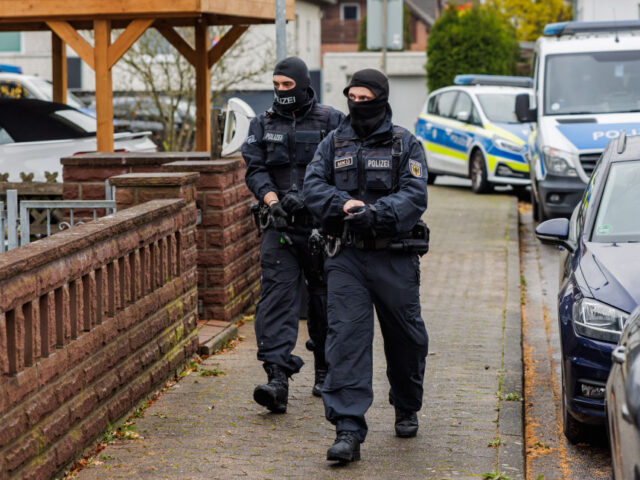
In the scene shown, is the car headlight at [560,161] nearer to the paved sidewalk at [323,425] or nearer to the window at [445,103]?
the paved sidewalk at [323,425]

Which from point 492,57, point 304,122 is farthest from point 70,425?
point 492,57

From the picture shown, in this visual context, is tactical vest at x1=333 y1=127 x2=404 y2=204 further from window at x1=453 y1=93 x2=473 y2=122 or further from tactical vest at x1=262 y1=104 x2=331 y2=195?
window at x1=453 y1=93 x2=473 y2=122

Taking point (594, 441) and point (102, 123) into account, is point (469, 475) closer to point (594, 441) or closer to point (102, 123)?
point (594, 441)

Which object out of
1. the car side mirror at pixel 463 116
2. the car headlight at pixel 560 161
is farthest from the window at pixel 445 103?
the car headlight at pixel 560 161

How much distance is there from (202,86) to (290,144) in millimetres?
7504

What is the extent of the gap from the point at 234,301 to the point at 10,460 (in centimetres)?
427

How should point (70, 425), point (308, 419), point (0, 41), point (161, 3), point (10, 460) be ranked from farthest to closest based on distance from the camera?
point (0, 41) < point (161, 3) < point (308, 419) < point (70, 425) < point (10, 460)

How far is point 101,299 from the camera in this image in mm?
5793

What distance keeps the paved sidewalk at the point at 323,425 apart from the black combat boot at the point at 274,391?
0.06 meters

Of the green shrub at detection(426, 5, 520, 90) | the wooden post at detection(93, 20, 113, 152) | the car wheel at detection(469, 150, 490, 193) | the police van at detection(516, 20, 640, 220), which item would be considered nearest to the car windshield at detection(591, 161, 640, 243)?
the wooden post at detection(93, 20, 113, 152)

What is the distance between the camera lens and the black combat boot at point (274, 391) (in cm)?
626

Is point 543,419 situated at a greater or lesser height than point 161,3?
lesser

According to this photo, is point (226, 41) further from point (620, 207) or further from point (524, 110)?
point (620, 207)

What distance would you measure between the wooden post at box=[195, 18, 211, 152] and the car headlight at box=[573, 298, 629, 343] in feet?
Answer: 28.0
